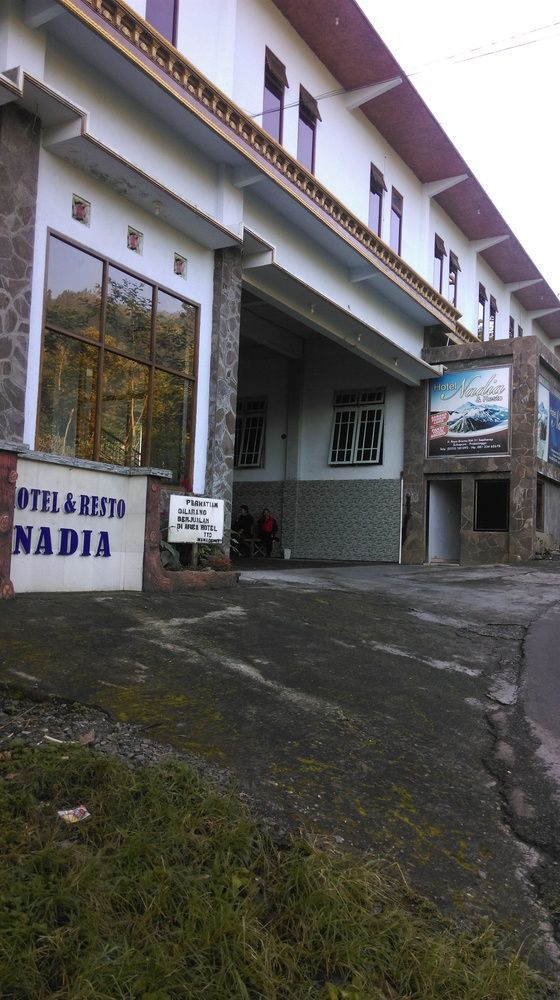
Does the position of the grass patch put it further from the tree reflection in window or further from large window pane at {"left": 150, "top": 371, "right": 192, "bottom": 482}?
large window pane at {"left": 150, "top": 371, "right": 192, "bottom": 482}

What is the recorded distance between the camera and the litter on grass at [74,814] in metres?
2.67

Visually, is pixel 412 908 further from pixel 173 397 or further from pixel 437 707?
pixel 173 397

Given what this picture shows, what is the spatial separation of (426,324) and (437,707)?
50.9 feet

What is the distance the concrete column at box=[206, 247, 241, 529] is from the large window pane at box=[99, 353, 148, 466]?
125cm

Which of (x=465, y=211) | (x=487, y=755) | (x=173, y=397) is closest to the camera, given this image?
(x=487, y=755)

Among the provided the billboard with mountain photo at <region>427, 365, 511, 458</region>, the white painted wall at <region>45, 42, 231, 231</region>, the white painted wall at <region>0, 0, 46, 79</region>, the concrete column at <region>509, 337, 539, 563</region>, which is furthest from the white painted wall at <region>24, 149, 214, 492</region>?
the concrete column at <region>509, 337, 539, 563</region>

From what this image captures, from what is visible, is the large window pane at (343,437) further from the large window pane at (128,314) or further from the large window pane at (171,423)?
the large window pane at (128,314)

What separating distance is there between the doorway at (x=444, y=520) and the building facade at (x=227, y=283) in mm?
92

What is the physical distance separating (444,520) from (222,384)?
10681mm

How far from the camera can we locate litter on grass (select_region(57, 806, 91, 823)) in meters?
2.67

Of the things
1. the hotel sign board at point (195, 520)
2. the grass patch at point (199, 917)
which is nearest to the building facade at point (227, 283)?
the hotel sign board at point (195, 520)

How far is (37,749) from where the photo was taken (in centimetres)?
319

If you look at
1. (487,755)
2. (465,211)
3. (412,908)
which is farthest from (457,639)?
(465,211)

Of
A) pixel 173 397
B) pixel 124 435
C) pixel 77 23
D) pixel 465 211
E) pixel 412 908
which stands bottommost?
pixel 412 908
